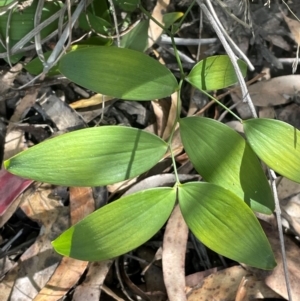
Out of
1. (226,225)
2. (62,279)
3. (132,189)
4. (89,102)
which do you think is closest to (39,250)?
(62,279)

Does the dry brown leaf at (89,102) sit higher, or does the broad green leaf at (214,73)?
the broad green leaf at (214,73)

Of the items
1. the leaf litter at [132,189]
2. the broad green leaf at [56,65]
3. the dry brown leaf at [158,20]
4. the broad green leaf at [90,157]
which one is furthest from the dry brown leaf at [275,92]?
the broad green leaf at [90,157]

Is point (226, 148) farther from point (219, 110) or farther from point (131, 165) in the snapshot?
point (219, 110)

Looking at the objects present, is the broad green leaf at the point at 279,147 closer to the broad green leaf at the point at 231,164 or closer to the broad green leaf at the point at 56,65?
the broad green leaf at the point at 231,164

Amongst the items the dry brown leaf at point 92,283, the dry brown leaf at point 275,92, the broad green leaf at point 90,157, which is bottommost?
the dry brown leaf at point 92,283

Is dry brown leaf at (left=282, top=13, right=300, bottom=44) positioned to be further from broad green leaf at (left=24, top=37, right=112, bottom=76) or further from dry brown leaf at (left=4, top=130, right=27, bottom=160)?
dry brown leaf at (left=4, top=130, right=27, bottom=160)

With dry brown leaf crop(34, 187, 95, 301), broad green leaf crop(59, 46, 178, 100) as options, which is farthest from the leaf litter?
broad green leaf crop(59, 46, 178, 100)

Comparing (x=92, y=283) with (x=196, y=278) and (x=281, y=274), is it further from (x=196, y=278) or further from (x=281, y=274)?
(x=281, y=274)

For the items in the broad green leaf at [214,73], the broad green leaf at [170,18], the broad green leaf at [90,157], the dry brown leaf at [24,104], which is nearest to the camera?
the broad green leaf at [90,157]
